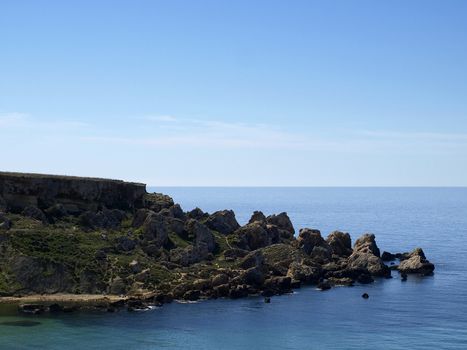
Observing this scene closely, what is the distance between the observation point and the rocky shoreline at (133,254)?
141750 mm

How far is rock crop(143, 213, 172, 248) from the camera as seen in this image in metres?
172

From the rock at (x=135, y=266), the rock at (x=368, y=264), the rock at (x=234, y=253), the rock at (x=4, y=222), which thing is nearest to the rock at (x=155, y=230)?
the rock at (x=135, y=266)

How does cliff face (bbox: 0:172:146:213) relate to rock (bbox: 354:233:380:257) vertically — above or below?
above

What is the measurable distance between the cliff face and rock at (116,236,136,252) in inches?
890

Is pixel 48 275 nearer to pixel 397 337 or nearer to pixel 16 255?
pixel 16 255

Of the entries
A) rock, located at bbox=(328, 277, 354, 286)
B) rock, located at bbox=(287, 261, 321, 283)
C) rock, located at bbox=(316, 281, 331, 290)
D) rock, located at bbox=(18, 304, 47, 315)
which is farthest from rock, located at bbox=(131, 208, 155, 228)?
rock, located at bbox=(18, 304, 47, 315)

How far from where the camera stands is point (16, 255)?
473 feet

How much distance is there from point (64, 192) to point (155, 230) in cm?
3026

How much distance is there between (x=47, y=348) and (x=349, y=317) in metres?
60.6

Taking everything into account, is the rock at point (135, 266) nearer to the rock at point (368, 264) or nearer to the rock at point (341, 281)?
the rock at point (341, 281)

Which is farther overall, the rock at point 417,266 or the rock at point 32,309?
the rock at point 417,266

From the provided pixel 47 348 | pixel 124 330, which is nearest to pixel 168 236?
pixel 124 330

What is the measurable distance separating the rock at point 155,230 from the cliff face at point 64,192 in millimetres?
19989

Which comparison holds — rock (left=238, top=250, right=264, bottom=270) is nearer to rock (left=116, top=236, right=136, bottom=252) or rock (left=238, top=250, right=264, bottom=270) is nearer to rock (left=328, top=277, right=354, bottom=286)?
rock (left=328, top=277, right=354, bottom=286)
